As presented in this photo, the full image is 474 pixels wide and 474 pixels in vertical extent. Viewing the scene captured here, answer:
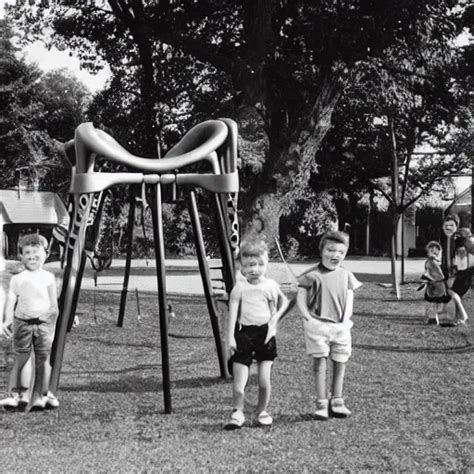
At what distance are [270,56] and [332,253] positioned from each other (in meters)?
13.2

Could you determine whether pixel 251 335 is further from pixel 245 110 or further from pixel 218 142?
pixel 245 110

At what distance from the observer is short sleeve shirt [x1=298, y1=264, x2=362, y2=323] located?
5.28m

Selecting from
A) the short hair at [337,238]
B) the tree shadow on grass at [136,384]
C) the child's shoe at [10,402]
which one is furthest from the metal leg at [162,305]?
the short hair at [337,238]

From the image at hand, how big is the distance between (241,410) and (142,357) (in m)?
3.19

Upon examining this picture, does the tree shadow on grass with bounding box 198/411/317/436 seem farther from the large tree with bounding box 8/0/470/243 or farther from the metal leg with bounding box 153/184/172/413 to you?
the large tree with bounding box 8/0/470/243

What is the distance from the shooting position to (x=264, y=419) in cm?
507

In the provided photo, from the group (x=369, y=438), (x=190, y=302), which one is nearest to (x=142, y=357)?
(x=369, y=438)

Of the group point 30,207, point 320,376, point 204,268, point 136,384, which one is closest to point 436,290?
point 204,268

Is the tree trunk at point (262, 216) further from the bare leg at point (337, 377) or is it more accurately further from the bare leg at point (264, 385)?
the bare leg at point (264, 385)

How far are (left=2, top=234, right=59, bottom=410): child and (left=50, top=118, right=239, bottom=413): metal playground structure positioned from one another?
222 millimetres

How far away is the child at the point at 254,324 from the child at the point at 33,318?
1363 millimetres

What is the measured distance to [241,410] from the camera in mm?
5047

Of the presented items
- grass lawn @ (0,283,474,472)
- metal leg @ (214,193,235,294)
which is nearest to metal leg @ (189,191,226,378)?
metal leg @ (214,193,235,294)

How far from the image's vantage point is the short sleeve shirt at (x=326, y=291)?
208 inches
